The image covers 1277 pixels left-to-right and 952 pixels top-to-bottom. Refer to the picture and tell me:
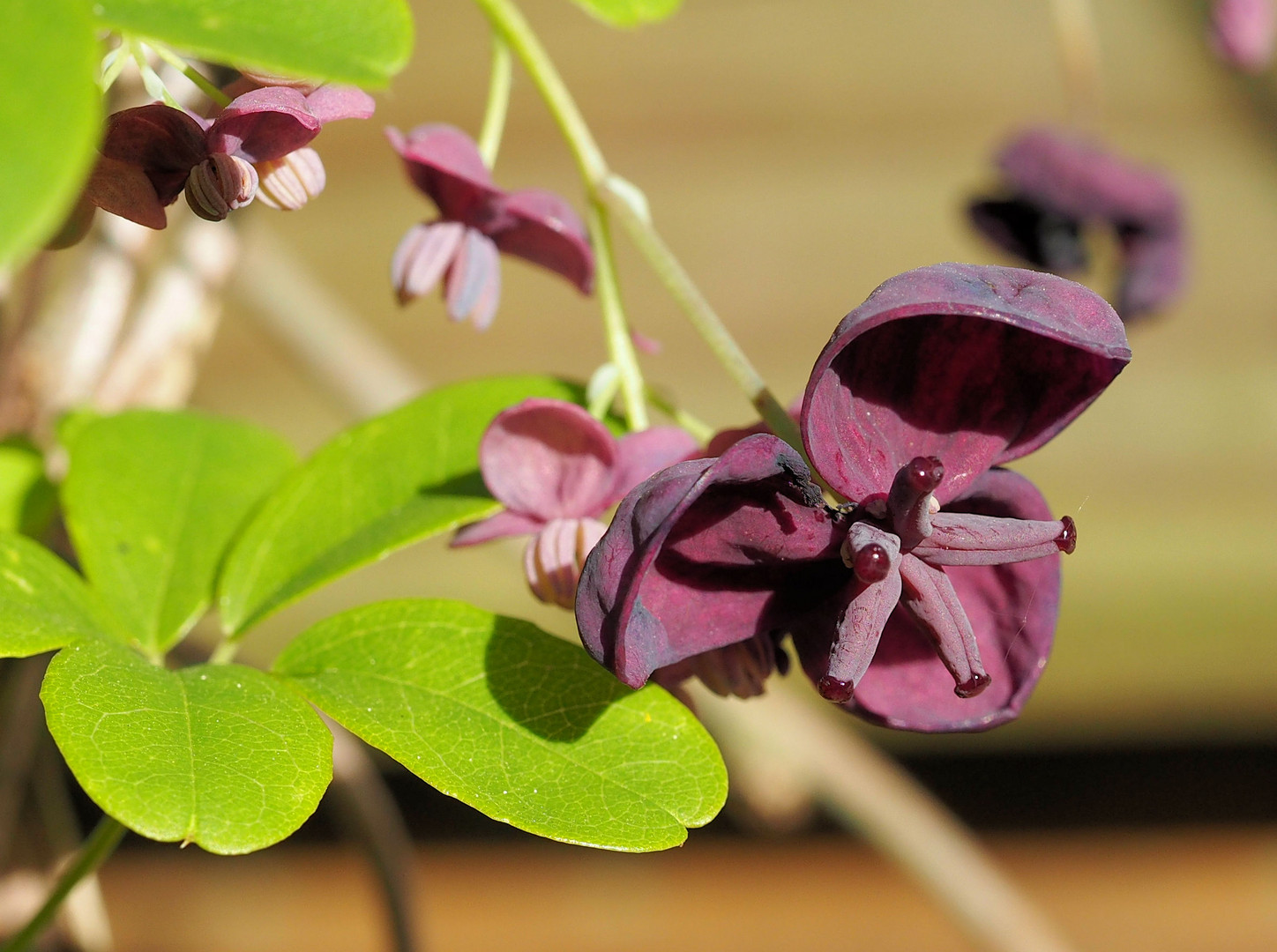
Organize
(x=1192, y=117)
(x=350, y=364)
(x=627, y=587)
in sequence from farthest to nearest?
(x=1192, y=117) < (x=350, y=364) < (x=627, y=587)

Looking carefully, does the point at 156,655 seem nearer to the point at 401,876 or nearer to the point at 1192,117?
the point at 401,876

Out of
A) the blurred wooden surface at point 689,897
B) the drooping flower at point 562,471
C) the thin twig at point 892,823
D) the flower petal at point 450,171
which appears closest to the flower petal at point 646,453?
the drooping flower at point 562,471

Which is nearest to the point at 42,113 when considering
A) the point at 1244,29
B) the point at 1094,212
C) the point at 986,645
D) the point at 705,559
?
the point at 705,559

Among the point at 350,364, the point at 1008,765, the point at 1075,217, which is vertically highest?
the point at 1075,217

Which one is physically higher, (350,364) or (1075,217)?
(1075,217)

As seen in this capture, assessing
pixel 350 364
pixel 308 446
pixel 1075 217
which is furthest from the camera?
pixel 308 446

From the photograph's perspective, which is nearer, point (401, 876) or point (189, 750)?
point (189, 750)

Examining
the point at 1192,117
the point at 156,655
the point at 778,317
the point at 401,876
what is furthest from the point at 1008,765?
the point at 156,655
